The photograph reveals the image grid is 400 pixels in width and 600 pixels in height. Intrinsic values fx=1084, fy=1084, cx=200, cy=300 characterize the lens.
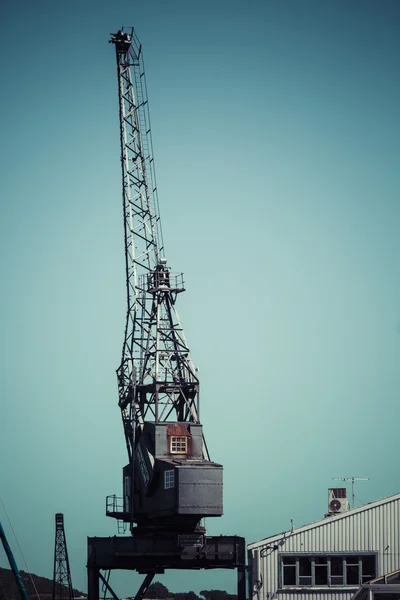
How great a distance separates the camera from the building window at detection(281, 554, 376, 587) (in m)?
57.3

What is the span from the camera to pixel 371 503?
2295 inches

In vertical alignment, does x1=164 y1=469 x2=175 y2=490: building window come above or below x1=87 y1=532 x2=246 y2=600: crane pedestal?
above

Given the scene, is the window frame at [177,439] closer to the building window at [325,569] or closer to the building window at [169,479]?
the building window at [169,479]

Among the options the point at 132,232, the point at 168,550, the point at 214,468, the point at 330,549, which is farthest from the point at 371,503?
the point at 132,232

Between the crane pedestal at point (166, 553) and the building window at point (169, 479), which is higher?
the building window at point (169, 479)

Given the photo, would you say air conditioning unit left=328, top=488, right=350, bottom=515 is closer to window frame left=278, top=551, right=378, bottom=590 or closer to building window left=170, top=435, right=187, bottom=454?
window frame left=278, top=551, right=378, bottom=590

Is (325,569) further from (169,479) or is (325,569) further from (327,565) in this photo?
(169,479)

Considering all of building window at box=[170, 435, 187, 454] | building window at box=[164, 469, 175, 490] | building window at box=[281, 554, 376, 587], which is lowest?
building window at box=[281, 554, 376, 587]

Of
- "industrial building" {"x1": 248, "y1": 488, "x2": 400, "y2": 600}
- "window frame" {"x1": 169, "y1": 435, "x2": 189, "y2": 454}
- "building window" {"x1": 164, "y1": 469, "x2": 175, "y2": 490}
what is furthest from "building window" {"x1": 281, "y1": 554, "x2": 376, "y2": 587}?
"window frame" {"x1": 169, "y1": 435, "x2": 189, "y2": 454}

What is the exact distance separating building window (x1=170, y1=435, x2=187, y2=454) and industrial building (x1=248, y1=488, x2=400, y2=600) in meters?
10.2

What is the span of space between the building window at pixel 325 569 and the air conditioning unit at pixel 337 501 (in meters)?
4.80

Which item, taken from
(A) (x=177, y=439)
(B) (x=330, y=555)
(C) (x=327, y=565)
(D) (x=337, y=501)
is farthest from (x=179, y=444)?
(C) (x=327, y=565)

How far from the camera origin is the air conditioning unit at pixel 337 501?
6219 cm

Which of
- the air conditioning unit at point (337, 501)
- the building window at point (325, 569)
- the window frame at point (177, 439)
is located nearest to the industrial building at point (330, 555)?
the building window at point (325, 569)
